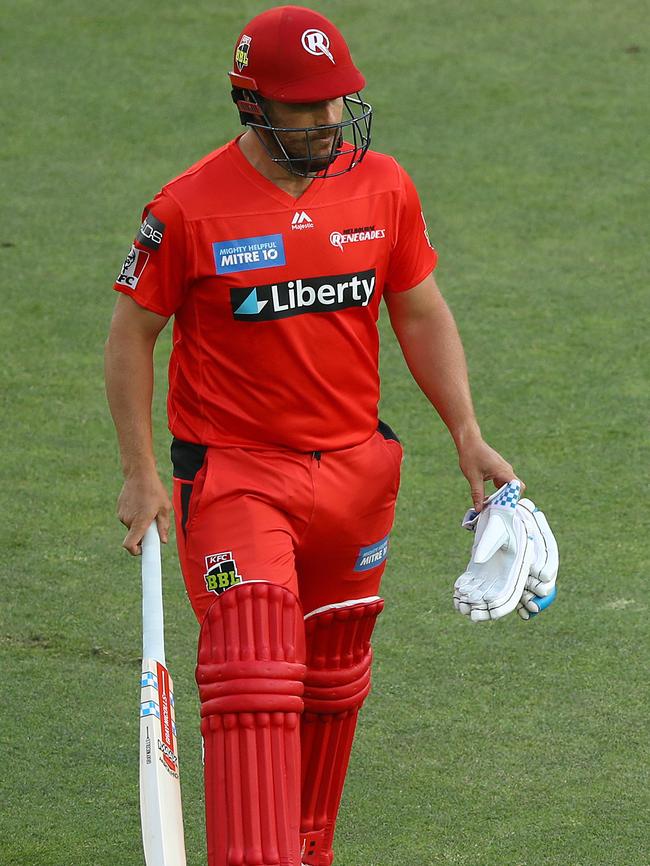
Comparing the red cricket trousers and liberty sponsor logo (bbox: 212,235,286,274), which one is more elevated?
liberty sponsor logo (bbox: 212,235,286,274)

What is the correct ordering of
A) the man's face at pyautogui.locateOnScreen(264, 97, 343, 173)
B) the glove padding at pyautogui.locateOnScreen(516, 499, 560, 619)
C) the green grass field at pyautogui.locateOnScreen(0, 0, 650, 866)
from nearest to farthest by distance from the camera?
the man's face at pyautogui.locateOnScreen(264, 97, 343, 173), the glove padding at pyautogui.locateOnScreen(516, 499, 560, 619), the green grass field at pyautogui.locateOnScreen(0, 0, 650, 866)

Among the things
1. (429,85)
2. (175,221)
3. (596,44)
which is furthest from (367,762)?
(596,44)

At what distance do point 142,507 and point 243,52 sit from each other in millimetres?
999

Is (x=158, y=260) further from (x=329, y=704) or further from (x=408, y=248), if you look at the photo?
(x=329, y=704)

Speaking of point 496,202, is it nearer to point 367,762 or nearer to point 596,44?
point 596,44

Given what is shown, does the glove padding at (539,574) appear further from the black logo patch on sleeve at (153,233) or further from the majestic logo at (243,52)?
the majestic logo at (243,52)

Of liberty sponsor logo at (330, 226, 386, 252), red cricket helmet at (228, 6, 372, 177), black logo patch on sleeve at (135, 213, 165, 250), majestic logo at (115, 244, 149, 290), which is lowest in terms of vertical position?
majestic logo at (115, 244, 149, 290)

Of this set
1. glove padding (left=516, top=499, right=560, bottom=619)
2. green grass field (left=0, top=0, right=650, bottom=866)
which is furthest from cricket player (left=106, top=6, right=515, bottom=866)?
green grass field (left=0, top=0, right=650, bottom=866)

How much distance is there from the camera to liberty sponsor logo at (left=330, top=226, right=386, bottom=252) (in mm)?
3430

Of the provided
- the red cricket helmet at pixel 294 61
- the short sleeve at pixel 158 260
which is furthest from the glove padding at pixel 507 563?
the red cricket helmet at pixel 294 61

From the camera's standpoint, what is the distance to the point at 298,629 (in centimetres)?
334

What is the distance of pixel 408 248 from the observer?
142 inches

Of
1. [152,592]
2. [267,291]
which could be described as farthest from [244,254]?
[152,592]

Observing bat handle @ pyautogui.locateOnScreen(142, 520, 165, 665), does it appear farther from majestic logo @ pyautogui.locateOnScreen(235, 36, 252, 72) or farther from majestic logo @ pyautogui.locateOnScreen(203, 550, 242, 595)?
majestic logo @ pyautogui.locateOnScreen(235, 36, 252, 72)
